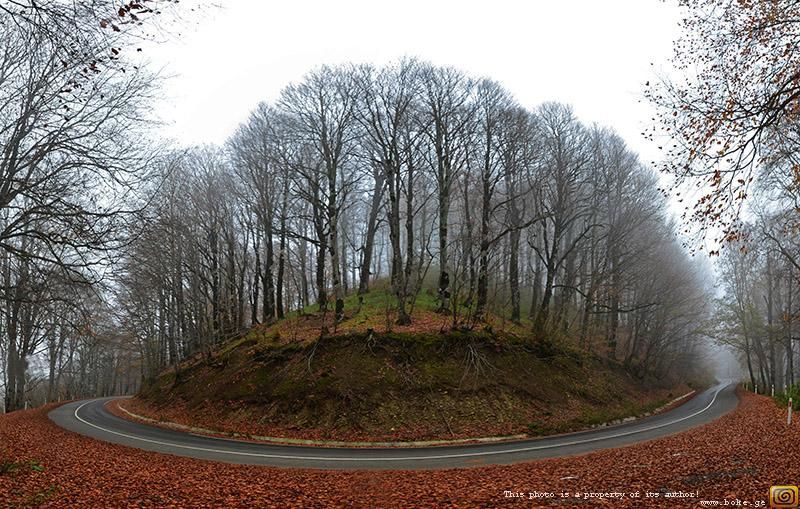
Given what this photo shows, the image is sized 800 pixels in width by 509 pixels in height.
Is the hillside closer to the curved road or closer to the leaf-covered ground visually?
the curved road

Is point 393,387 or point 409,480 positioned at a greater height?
point 393,387

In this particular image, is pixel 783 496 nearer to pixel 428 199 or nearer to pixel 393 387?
pixel 393 387

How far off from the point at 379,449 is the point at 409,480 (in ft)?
16.7

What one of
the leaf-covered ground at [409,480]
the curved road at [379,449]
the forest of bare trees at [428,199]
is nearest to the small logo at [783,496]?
the leaf-covered ground at [409,480]

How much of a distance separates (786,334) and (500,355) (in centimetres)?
2220

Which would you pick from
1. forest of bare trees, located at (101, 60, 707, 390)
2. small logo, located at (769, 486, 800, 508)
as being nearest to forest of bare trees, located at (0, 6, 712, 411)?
forest of bare trees, located at (101, 60, 707, 390)

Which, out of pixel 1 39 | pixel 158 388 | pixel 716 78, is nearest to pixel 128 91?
pixel 1 39

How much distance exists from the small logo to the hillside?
33.0 feet

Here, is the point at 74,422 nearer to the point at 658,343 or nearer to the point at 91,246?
the point at 91,246

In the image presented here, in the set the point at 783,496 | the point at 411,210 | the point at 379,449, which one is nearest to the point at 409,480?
the point at 379,449

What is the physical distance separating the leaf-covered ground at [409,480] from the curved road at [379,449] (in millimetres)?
1052

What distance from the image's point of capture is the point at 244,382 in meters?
19.7

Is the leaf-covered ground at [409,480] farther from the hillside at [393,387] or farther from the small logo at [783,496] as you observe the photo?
the hillside at [393,387]

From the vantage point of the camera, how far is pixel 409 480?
30.0 ft
